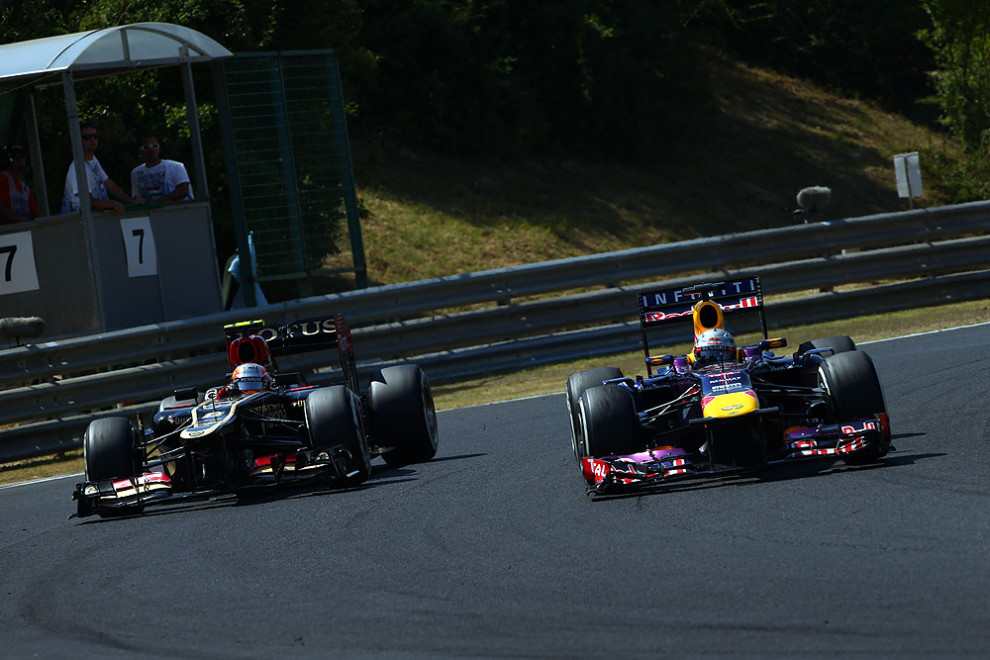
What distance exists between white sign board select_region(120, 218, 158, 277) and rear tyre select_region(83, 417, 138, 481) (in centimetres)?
568

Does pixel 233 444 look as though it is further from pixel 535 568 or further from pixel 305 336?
pixel 535 568

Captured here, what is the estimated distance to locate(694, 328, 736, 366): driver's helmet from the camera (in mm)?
9395

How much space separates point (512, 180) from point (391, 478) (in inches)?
704

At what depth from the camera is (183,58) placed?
15.6m

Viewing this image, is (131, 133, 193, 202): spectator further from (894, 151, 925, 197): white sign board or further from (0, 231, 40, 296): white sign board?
(894, 151, 925, 197): white sign board

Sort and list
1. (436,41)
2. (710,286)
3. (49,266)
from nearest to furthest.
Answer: (710,286), (49,266), (436,41)

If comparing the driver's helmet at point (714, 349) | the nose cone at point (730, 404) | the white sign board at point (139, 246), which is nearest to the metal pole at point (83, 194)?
the white sign board at point (139, 246)

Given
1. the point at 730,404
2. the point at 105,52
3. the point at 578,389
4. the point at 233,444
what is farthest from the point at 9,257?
the point at 730,404

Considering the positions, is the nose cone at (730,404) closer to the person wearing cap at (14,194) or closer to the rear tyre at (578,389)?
the rear tyre at (578,389)

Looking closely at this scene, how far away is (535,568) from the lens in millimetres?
6750

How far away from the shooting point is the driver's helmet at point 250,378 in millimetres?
10414

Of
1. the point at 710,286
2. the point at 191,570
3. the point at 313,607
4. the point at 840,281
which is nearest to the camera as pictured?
the point at 313,607

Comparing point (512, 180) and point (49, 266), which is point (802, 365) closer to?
point (49, 266)

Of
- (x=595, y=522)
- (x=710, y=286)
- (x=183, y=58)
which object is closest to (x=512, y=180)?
(x=183, y=58)
